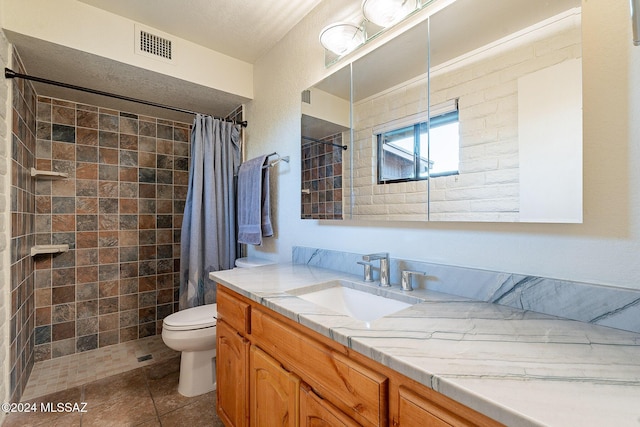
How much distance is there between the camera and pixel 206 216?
6.80 feet

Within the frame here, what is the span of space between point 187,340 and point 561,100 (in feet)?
6.59

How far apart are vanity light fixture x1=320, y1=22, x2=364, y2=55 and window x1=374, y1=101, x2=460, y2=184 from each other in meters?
0.51

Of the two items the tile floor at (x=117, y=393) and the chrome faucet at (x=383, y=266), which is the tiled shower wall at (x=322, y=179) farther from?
the tile floor at (x=117, y=393)

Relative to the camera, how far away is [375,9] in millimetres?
1223

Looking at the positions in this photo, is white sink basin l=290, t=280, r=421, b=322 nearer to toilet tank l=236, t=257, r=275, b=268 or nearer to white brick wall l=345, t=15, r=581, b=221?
white brick wall l=345, t=15, r=581, b=221

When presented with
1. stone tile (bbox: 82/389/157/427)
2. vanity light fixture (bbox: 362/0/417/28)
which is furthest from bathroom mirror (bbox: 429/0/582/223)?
stone tile (bbox: 82/389/157/427)

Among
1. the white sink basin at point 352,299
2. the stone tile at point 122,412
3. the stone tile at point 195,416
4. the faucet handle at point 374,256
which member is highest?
the faucet handle at point 374,256

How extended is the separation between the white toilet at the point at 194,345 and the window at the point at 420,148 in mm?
1372

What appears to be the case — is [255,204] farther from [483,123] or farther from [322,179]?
[483,123]

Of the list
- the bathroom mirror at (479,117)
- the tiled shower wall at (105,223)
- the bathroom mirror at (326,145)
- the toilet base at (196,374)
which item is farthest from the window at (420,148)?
the tiled shower wall at (105,223)

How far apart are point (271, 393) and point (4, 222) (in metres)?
1.68

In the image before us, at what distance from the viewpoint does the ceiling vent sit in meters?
1.75

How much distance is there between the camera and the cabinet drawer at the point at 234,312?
1.11 m

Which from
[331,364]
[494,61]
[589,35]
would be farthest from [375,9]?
[331,364]
